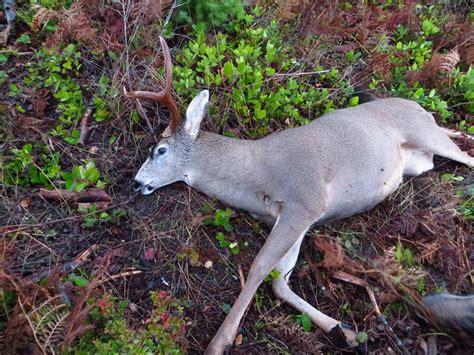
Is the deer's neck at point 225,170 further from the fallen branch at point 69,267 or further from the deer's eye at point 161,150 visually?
the fallen branch at point 69,267

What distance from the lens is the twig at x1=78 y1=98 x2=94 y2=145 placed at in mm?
4086

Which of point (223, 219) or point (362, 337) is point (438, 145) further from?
point (223, 219)

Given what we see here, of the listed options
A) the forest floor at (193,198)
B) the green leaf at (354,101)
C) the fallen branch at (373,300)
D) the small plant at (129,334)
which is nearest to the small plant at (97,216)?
the forest floor at (193,198)

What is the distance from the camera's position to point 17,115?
3992mm

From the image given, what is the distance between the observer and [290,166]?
149 inches

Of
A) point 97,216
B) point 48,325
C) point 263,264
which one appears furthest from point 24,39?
point 263,264

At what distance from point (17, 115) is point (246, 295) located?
102 inches

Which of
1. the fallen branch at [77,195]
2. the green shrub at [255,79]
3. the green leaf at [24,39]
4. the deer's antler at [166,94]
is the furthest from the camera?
the green leaf at [24,39]

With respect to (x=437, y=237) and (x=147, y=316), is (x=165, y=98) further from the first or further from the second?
(x=437, y=237)

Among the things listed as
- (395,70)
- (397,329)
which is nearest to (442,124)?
(395,70)

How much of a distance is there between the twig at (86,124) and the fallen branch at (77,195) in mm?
589

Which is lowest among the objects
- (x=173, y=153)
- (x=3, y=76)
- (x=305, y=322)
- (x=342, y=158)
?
(x=305, y=322)

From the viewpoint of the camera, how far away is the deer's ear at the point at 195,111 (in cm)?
386

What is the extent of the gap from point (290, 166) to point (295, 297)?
3.53 feet
